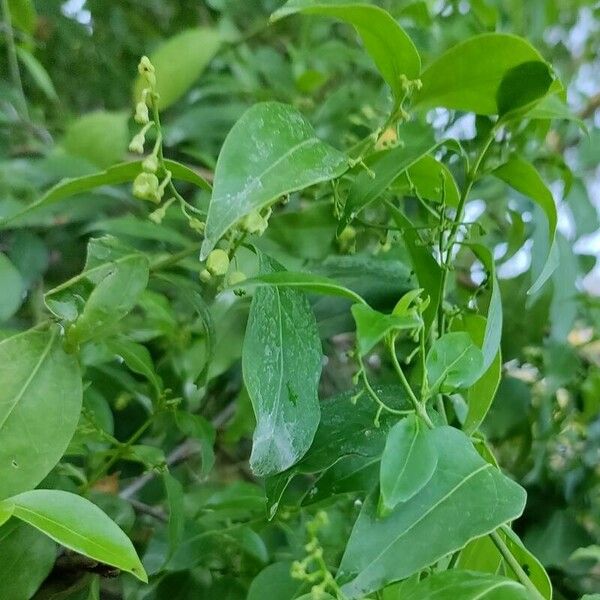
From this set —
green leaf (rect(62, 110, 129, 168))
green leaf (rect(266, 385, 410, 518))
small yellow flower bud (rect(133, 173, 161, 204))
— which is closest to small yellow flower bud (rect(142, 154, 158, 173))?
small yellow flower bud (rect(133, 173, 161, 204))

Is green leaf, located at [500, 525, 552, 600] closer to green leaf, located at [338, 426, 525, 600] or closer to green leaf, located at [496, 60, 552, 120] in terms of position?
green leaf, located at [338, 426, 525, 600]

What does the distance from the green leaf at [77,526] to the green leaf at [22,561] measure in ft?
0.23

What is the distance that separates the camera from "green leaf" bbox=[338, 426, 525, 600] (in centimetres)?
23

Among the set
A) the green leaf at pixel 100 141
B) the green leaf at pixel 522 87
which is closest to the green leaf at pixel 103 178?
the green leaf at pixel 522 87

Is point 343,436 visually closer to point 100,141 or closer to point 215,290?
point 215,290

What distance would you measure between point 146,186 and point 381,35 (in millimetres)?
102

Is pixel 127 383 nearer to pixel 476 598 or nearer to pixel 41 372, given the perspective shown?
pixel 41 372

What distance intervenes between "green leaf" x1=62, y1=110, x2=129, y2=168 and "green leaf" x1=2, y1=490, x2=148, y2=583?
1.33 feet

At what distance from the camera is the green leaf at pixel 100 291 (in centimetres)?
28

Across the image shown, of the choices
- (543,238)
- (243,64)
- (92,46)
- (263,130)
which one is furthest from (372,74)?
(263,130)

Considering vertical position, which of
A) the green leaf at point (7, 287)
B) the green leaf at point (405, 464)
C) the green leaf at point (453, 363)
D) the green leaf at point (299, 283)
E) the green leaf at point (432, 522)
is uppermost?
the green leaf at point (299, 283)

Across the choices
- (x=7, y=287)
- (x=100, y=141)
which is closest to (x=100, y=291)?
(x=7, y=287)

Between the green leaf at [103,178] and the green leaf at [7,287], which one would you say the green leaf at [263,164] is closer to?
the green leaf at [103,178]

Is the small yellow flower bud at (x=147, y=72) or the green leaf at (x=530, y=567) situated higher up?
the small yellow flower bud at (x=147, y=72)
